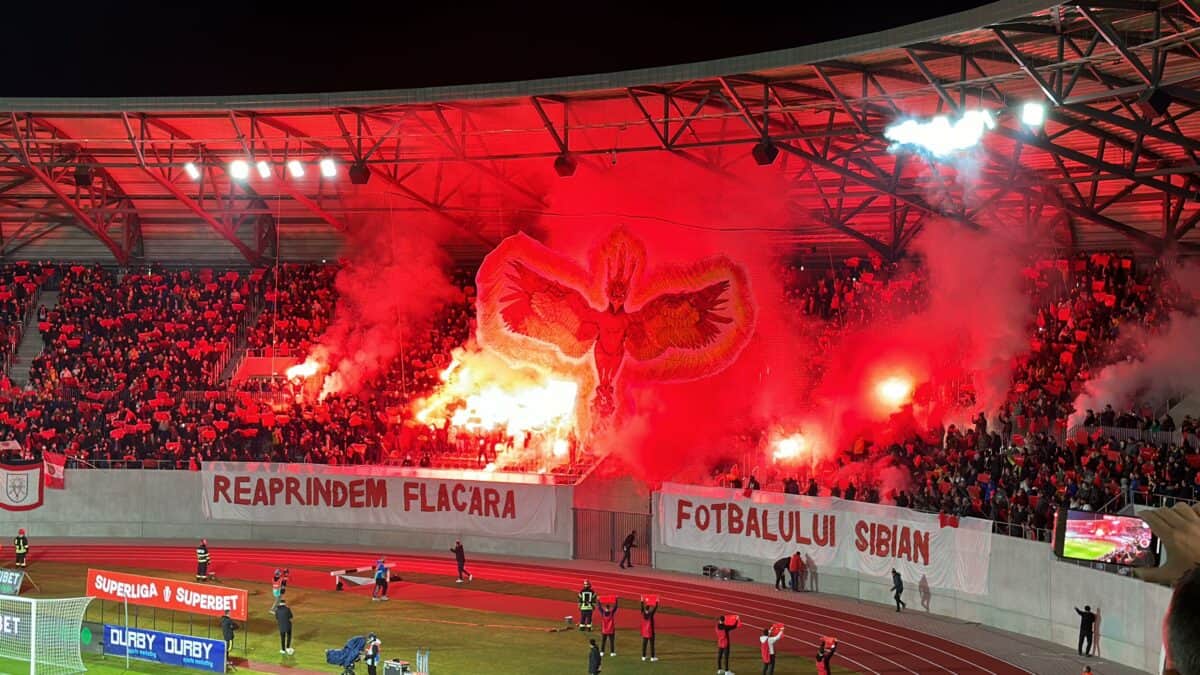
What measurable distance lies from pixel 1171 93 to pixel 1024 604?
33.9 feet

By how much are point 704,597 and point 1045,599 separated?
808 cm

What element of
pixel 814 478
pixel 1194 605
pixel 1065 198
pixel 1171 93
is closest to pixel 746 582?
pixel 814 478

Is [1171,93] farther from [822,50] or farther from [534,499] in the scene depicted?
[534,499]

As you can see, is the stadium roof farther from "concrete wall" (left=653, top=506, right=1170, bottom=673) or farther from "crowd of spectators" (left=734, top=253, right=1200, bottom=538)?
"concrete wall" (left=653, top=506, right=1170, bottom=673)

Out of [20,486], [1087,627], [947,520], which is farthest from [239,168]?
[1087,627]

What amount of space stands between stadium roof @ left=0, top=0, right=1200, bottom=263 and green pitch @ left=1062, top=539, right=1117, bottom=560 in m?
7.95

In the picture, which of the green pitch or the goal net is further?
the green pitch

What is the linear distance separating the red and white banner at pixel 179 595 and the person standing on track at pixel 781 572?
13.6 metres

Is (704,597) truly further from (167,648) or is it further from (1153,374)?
(167,648)

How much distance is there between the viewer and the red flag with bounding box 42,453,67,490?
130 feet

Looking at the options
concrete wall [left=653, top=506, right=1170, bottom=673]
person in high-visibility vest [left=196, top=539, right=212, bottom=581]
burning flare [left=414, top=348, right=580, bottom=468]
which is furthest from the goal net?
burning flare [left=414, top=348, right=580, bottom=468]

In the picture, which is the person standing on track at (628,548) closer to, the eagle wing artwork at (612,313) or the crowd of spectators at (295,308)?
the eagle wing artwork at (612,313)

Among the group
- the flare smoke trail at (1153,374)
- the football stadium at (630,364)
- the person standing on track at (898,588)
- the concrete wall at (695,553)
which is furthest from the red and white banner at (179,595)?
the flare smoke trail at (1153,374)

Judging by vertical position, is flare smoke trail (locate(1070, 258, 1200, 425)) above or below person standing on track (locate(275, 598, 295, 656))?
above
